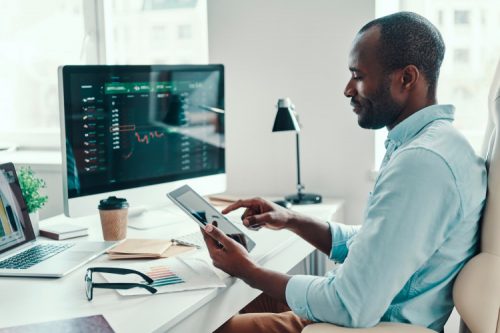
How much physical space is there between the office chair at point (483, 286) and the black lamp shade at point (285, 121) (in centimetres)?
115

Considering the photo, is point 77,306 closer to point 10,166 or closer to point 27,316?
point 27,316

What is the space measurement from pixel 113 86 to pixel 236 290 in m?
0.78

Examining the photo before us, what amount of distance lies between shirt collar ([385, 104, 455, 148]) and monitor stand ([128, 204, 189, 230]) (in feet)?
3.14

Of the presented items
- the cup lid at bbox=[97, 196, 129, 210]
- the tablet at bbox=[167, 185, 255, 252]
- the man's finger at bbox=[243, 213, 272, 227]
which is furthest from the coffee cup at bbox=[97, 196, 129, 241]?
the man's finger at bbox=[243, 213, 272, 227]

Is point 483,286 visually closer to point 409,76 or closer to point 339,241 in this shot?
point 409,76

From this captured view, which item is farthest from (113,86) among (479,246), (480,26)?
(480,26)

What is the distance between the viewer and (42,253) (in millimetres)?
1802

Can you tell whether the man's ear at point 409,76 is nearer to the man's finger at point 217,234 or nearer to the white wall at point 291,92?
the man's finger at point 217,234

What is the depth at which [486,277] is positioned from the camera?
52.4 inches

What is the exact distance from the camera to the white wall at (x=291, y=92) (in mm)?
2680

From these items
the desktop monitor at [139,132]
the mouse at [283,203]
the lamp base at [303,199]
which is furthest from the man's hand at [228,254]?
the lamp base at [303,199]

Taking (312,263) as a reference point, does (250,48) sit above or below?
above

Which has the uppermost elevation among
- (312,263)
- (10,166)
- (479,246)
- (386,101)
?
(386,101)

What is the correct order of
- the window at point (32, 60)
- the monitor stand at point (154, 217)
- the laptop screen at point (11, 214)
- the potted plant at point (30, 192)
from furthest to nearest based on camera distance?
the window at point (32, 60) → the monitor stand at point (154, 217) → the potted plant at point (30, 192) → the laptop screen at point (11, 214)
